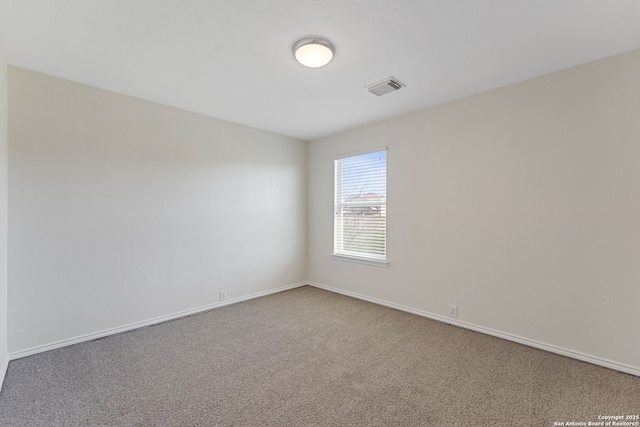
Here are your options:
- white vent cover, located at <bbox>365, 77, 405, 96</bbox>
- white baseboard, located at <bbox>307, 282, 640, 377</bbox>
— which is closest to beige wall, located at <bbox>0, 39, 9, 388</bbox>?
white vent cover, located at <bbox>365, 77, 405, 96</bbox>

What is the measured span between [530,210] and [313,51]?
2413 millimetres

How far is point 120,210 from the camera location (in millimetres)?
2887

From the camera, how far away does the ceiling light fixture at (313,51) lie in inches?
78.7

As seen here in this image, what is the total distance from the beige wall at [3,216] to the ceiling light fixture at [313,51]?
7.37 feet

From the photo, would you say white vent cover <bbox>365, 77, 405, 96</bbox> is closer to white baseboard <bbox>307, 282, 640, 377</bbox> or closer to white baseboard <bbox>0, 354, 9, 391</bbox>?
white baseboard <bbox>307, 282, 640, 377</bbox>

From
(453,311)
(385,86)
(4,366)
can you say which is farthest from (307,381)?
(385,86)

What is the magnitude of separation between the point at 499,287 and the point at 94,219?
13.5 feet

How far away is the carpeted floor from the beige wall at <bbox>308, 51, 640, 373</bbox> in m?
0.33

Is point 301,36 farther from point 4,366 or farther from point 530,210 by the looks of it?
point 4,366

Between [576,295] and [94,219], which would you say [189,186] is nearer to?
[94,219]

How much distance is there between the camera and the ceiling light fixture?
2.00 meters

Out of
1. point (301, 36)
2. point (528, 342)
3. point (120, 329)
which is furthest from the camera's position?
point (120, 329)

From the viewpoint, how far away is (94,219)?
273 centimetres

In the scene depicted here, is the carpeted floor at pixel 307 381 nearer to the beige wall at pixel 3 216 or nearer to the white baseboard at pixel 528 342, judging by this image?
the white baseboard at pixel 528 342
